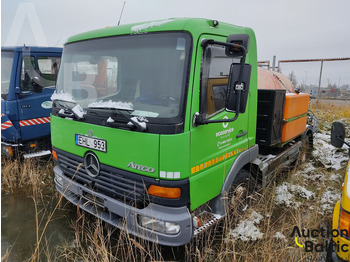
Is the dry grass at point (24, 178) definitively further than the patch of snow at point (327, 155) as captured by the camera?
No

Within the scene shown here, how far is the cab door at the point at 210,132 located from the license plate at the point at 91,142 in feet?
3.07

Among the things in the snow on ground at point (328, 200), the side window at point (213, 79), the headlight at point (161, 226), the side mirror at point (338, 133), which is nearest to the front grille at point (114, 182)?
the headlight at point (161, 226)

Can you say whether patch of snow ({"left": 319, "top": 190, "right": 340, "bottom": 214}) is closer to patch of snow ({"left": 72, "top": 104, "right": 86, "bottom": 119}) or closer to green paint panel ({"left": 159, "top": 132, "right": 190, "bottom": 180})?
green paint panel ({"left": 159, "top": 132, "right": 190, "bottom": 180})

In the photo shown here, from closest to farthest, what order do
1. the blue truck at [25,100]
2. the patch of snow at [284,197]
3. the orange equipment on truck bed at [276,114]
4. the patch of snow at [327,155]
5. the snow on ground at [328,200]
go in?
the snow on ground at [328,200], the orange equipment on truck bed at [276,114], the patch of snow at [284,197], the blue truck at [25,100], the patch of snow at [327,155]

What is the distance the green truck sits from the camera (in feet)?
7.48

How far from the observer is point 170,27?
7.63 ft

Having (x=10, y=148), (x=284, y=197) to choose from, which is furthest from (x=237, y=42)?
(x=10, y=148)

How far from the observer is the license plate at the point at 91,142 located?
8.59 feet

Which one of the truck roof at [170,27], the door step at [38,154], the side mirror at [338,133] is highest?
the truck roof at [170,27]

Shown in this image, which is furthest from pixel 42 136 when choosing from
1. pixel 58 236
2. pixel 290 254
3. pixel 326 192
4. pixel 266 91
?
pixel 326 192

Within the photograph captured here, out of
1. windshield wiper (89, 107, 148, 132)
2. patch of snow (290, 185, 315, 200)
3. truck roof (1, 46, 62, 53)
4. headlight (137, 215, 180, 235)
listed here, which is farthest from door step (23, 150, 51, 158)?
patch of snow (290, 185, 315, 200)

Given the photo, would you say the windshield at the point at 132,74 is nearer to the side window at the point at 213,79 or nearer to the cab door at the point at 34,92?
the side window at the point at 213,79

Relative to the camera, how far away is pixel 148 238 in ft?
7.80

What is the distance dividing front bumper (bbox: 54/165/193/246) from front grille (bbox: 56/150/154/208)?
7 centimetres
